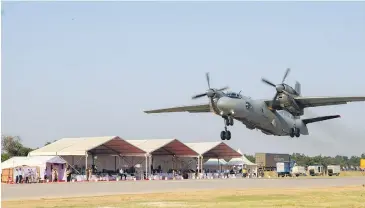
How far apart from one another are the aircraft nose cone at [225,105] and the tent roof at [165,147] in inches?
1501

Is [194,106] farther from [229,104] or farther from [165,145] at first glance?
[165,145]

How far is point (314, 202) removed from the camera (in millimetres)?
37938

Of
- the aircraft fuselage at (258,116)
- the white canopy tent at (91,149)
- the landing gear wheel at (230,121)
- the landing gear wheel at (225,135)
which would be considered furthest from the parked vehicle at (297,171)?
the landing gear wheel at (230,121)

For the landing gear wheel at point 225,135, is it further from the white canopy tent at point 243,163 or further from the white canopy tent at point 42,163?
the white canopy tent at point 243,163

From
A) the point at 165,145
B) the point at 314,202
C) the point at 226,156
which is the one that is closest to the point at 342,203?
the point at 314,202

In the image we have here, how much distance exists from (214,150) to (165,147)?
34.7 ft

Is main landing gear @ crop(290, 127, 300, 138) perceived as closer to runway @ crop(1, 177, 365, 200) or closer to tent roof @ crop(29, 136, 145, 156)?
runway @ crop(1, 177, 365, 200)

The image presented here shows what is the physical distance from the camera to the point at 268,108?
184 ft

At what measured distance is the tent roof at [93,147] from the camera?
262ft

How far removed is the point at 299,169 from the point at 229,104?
57.2 metres

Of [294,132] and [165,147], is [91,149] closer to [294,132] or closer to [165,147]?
[165,147]

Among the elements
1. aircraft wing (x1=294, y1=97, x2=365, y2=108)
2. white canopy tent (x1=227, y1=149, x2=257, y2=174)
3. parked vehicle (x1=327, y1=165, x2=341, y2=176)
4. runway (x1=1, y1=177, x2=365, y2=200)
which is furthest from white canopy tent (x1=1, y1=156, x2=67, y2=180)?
parked vehicle (x1=327, y1=165, x2=341, y2=176)

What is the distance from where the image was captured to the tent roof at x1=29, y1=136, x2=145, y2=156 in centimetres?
7994

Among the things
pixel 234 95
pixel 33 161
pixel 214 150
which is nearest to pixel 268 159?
pixel 214 150
